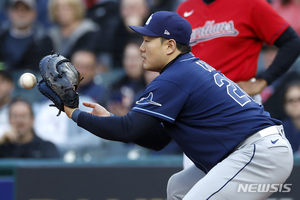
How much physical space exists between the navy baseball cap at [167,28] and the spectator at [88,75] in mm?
2710

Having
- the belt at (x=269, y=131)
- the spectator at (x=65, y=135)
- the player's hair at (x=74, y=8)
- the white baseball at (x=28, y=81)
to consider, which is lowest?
the spectator at (x=65, y=135)

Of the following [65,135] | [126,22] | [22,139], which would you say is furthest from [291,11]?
[22,139]

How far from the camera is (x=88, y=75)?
5.12m

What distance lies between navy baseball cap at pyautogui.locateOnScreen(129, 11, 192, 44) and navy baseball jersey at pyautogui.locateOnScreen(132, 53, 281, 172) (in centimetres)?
20

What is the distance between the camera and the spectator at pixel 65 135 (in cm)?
467

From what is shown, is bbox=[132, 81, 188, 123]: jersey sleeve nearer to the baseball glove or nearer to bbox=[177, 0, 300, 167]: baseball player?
the baseball glove

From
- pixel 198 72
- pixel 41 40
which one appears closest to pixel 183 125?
pixel 198 72

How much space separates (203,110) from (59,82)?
→ 871mm

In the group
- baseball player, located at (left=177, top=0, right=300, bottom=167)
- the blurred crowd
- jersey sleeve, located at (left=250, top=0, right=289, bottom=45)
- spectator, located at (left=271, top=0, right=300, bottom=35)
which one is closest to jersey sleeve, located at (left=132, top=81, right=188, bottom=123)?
baseball player, located at (left=177, top=0, right=300, bottom=167)

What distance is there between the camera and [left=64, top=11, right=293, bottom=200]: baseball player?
85.3 inches

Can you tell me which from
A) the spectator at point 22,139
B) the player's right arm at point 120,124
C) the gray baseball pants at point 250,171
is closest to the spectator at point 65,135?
the spectator at point 22,139

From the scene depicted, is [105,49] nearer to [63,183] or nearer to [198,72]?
[63,183]

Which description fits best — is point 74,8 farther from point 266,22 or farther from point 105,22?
point 266,22

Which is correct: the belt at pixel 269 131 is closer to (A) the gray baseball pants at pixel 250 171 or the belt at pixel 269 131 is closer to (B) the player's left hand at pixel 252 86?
(A) the gray baseball pants at pixel 250 171
